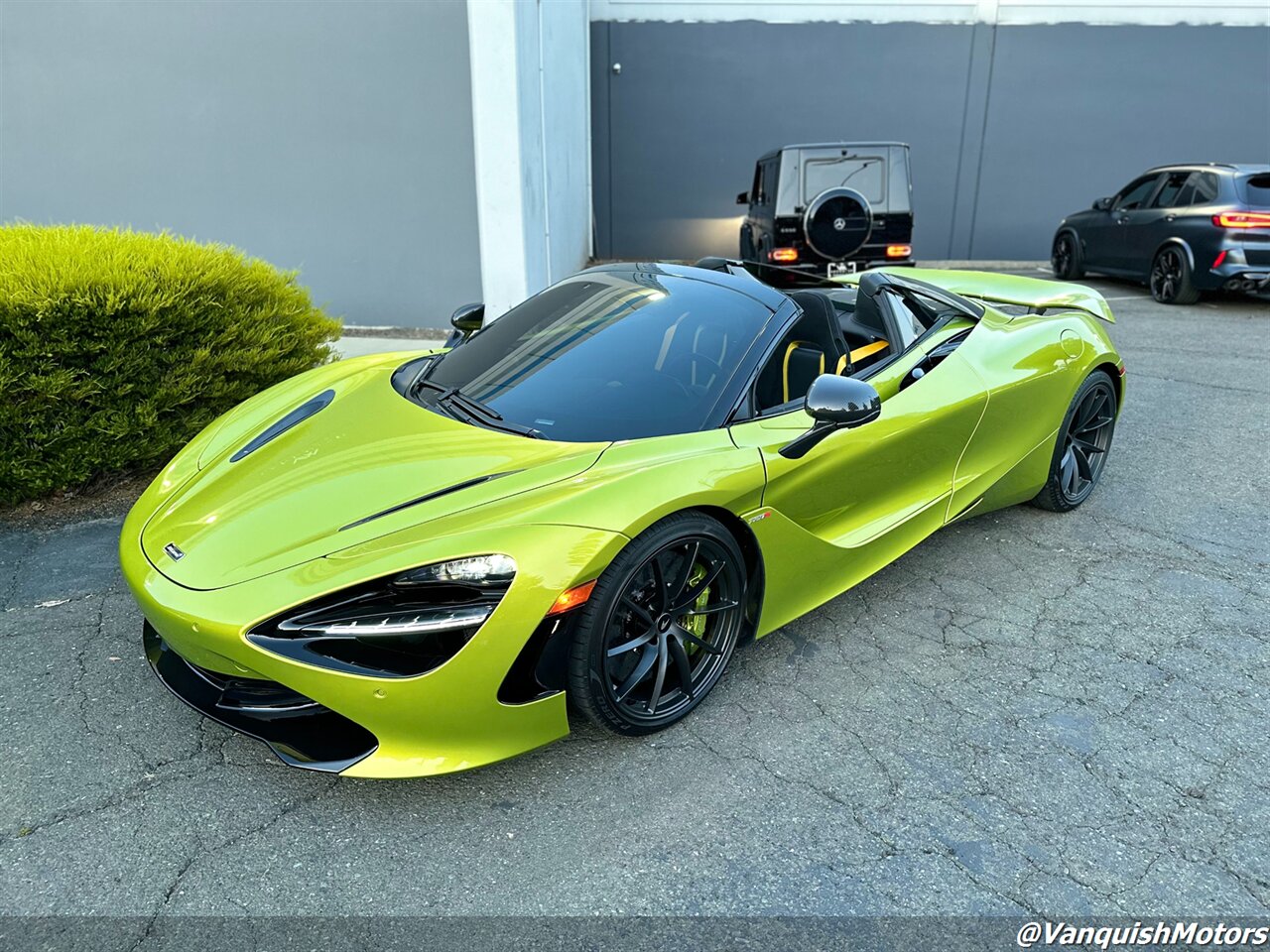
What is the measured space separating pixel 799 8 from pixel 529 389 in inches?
486

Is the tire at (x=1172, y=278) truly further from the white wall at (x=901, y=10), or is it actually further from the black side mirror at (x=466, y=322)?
the black side mirror at (x=466, y=322)

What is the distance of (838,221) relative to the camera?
8.68 meters

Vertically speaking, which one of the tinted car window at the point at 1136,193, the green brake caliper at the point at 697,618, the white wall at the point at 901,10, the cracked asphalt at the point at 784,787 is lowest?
the cracked asphalt at the point at 784,787

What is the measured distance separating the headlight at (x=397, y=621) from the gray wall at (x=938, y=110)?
1231cm

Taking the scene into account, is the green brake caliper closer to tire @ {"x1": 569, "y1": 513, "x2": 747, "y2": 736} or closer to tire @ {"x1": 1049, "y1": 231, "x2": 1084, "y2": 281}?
tire @ {"x1": 569, "y1": 513, "x2": 747, "y2": 736}

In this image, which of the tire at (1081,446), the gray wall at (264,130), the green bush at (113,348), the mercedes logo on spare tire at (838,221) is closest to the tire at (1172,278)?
the mercedes logo on spare tire at (838,221)

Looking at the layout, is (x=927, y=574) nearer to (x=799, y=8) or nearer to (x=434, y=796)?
(x=434, y=796)

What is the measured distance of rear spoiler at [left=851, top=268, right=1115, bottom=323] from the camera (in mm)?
4742

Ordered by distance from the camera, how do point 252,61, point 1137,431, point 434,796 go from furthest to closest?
1. point 252,61
2. point 1137,431
3. point 434,796

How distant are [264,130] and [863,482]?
6.95 m

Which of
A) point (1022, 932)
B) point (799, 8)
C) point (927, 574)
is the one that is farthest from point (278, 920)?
point (799, 8)

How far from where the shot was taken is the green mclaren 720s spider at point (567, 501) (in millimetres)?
2180

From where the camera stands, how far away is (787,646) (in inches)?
125

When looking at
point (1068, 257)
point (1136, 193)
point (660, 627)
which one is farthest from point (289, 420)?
point (1068, 257)
